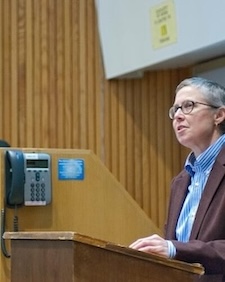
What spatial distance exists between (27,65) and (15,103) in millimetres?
255

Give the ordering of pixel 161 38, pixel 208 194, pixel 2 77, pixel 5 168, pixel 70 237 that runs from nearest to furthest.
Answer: pixel 70 237 → pixel 208 194 → pixel 5 168 → pixel 161 38 → pixel 2 77

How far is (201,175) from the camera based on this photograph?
2.22 metres

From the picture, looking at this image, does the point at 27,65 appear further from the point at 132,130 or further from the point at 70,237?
the point at 70,237

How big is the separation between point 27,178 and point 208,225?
5.42 ft

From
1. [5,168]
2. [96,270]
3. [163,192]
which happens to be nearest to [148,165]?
[163,192]

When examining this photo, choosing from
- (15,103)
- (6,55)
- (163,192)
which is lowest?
(163,192)

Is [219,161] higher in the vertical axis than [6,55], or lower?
lower

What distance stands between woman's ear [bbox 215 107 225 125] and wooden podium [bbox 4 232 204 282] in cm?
69

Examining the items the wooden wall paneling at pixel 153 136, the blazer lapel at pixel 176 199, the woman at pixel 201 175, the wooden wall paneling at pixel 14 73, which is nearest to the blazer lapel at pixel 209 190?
the woman at pixel 201 175

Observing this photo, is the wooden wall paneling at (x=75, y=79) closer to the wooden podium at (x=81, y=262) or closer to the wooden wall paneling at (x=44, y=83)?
the wooden wall paneling at (x=44, y=83)

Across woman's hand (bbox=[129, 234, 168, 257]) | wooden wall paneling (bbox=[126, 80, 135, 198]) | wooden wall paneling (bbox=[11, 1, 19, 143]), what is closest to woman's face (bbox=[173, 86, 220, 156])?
woman's hand (bbox=[129, 234, 168, 257])

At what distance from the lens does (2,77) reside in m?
4.52

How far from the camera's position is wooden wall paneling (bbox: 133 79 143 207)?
4750 millimetres

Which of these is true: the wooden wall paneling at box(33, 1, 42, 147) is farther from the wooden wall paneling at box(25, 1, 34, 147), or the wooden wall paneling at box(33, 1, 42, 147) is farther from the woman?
the woman
